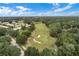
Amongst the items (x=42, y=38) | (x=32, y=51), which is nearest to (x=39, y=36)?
(x=42, y=38)

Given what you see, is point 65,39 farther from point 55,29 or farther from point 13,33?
point 13,33

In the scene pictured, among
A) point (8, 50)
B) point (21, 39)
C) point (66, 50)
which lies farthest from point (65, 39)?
point (8, 50)

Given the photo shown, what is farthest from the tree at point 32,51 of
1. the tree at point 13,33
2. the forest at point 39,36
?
the tree at point 13,33

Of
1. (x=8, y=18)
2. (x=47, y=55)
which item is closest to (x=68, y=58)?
(x=47, y=55)

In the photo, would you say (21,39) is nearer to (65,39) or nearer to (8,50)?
(8,50)

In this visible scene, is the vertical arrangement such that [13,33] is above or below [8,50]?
above

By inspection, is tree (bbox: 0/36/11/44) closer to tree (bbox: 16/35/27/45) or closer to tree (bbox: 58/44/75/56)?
tree (bbox: 16/35/27/45)

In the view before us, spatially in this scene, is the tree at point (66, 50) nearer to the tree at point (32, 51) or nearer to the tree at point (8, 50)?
the tree at point (32, 51)
